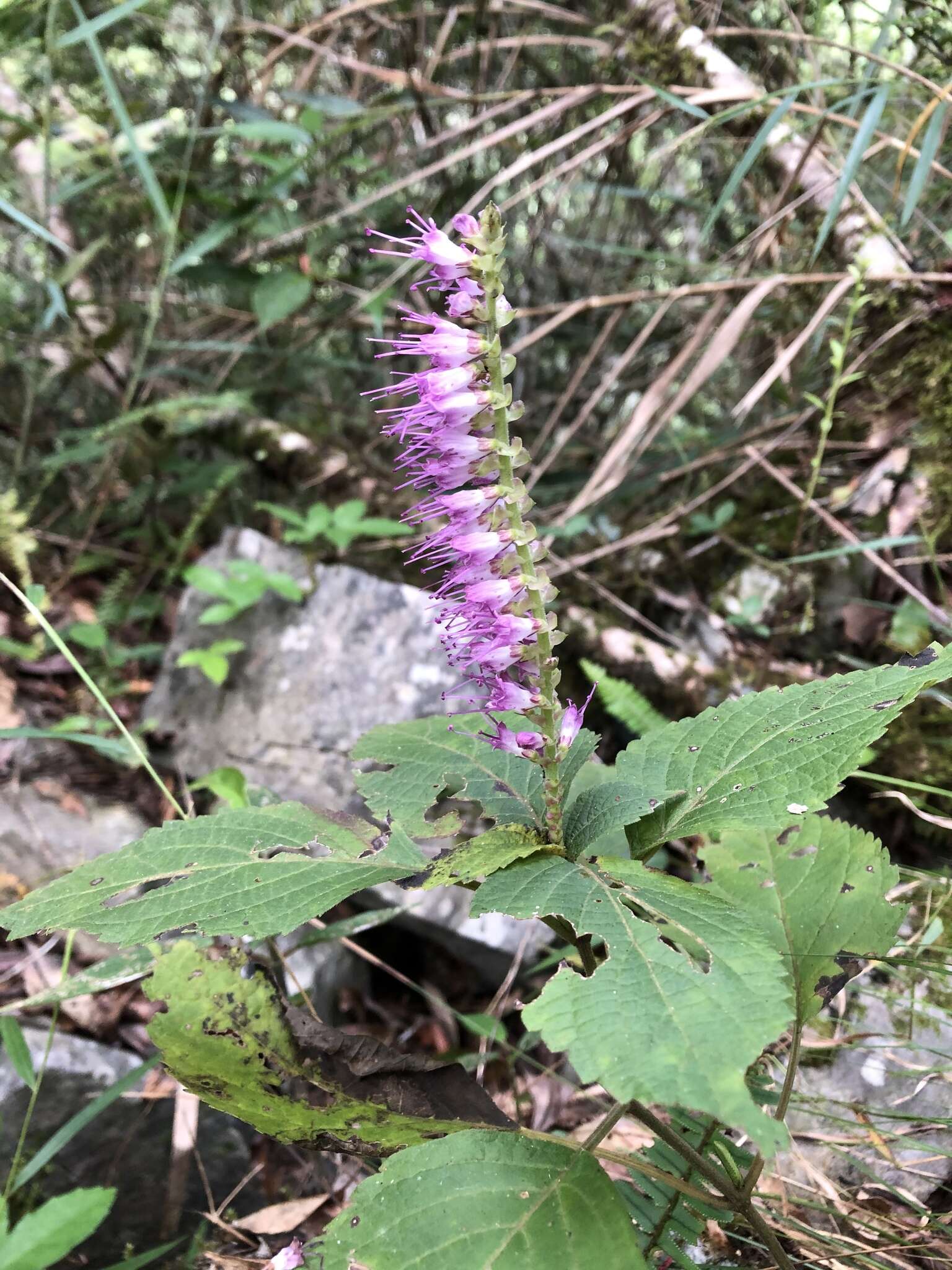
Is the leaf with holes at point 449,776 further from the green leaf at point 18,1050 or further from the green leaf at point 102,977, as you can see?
the green leaf at point 18,1050

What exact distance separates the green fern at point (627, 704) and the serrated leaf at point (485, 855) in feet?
4.31

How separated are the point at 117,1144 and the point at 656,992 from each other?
73.4 inches

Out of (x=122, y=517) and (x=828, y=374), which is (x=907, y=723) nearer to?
(x=828, y=374)

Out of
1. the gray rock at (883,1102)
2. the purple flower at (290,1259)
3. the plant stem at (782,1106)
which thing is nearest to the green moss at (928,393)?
the gray rock at (883,1102)

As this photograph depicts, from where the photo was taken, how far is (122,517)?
4332 millimetres

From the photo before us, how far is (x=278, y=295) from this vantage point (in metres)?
3.39

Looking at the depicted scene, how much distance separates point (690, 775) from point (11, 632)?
355 centimetres

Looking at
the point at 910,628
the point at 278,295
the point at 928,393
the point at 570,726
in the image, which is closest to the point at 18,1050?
the point at 570,726

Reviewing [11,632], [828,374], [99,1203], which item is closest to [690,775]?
[99,1203]

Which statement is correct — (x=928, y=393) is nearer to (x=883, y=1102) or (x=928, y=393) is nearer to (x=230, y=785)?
(x=883, y=1102)

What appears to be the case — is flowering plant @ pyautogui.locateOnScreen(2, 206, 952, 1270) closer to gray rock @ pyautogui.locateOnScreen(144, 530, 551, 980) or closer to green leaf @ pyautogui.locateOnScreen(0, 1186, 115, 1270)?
green leaf @ pyautogui.locateOnScreen(0, 1186, 115, 1270)

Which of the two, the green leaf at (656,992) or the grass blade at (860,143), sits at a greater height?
the grass blade at (860,143)

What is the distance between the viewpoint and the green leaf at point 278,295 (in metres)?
3.34

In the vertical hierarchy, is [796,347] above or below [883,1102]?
above
